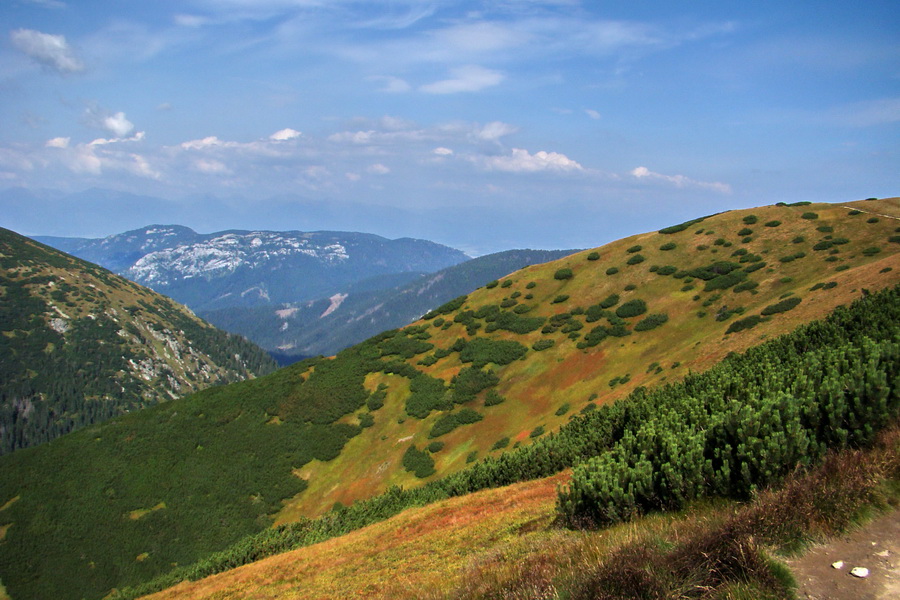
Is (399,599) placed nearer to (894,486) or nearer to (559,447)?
(894,486)

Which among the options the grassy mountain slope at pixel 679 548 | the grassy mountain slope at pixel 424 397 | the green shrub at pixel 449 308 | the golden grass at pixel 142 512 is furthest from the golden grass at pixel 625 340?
the grassy mountain slope at pixel 679 548

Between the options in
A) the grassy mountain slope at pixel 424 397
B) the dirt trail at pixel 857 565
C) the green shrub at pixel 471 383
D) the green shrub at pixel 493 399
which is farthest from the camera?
the green shrub at pixel 471 383

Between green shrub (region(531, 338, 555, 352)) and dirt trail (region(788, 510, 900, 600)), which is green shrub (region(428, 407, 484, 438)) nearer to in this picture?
green shrub (region(531, 338, 555, 352))

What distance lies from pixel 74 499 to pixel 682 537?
104347mm

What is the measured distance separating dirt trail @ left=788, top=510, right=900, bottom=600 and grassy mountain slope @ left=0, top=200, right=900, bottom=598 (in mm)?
34784

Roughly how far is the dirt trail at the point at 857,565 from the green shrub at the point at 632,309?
193ft

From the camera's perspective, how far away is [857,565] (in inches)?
259

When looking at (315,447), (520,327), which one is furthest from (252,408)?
(520,327)

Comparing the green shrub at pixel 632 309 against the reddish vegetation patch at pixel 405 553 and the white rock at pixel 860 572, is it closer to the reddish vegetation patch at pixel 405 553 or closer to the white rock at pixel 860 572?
the reddish vegetation patch at pixel 405 553

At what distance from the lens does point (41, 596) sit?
7331 centimetres

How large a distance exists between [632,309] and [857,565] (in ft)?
199

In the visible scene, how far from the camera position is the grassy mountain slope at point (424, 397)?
2120 inches

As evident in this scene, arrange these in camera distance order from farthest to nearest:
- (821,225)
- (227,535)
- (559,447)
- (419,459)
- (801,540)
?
(227,535) → (821,225) → (419,459) → (559,447) → (801,540)

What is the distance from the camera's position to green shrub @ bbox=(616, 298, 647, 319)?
63438 mm
